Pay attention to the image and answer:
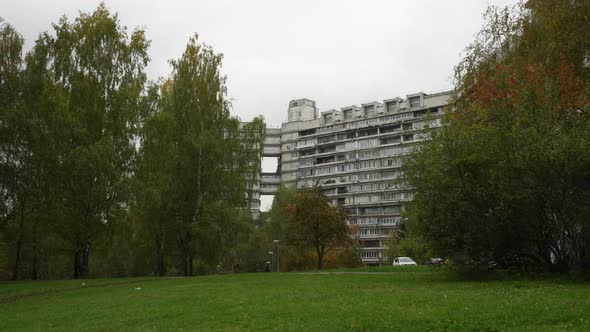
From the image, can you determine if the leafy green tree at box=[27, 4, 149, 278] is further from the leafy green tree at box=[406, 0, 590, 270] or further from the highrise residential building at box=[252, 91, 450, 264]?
the highrise residential building at box=[252, 91, 450, 264]

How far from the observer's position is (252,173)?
5056 centimetres

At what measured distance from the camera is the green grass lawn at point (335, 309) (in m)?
12.9

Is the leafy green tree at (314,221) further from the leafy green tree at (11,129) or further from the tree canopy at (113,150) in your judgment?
the leafy green tree at (11,129)

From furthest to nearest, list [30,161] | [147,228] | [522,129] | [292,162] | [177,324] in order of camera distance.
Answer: [292,162] < [147,228] < [30,161] < [522,129] < [177,324]

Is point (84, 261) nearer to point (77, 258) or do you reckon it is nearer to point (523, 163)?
point (77, 258)

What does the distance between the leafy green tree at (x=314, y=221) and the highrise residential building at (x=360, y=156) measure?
245 ft

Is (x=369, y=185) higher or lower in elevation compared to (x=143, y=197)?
higher

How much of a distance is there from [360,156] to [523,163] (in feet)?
390

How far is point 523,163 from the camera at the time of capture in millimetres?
21234

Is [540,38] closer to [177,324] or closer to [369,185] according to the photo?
[177,324]

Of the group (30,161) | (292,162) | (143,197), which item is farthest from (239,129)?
(292,162)

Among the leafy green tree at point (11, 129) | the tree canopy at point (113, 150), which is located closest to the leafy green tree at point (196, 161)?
the tree canopy at point (113, 150)

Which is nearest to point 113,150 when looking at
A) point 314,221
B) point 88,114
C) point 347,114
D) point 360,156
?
point 88,114

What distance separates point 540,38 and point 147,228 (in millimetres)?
33156
